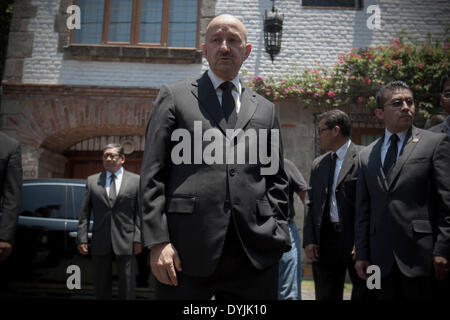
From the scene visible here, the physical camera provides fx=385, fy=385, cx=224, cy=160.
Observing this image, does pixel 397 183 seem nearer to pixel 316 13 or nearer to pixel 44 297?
pixel 44 297

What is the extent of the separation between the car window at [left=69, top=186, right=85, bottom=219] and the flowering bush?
3.98 metres

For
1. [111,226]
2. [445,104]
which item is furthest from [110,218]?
[445,104]

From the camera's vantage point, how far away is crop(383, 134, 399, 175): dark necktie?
2.66 m

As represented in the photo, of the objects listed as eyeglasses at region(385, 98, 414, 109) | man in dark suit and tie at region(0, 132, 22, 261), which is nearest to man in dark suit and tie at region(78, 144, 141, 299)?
man in dark suit and tie at region(0, 132, 22, 261)

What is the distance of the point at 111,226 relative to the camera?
457cm

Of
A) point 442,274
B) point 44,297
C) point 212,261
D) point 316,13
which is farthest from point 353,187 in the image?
point 316,13

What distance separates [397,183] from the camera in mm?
2514

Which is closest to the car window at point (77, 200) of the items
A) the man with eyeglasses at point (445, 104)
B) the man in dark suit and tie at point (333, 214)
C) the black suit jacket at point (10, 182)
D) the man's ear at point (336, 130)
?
the black suit jacket at point (10, 182)

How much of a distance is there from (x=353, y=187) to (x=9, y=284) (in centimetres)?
446

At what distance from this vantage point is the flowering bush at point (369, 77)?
7252mm

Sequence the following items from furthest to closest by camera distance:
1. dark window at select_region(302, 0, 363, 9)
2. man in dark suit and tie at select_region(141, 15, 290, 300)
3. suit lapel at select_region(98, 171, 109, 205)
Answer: dark window at select_region(302, 0, 363, 9), suit lapel at select_region(98, 171, 109, 205), man in dark suit and tie at select_region(141, 15, 290, 300)

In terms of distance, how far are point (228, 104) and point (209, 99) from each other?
11 centimetres

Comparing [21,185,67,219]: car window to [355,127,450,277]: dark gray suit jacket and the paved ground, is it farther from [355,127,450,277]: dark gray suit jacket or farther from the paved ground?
[355,127,450,277]: dark gray suit jacket

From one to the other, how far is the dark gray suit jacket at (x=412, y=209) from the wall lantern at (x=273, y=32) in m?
5.60
